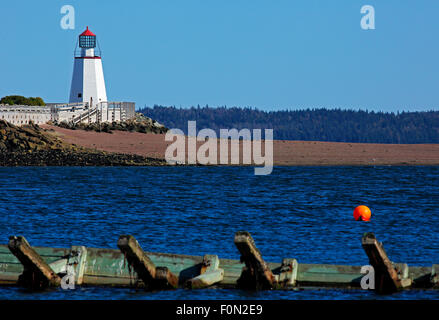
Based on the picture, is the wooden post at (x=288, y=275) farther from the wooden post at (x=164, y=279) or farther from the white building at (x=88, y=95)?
the white building at (x=88, y=95)

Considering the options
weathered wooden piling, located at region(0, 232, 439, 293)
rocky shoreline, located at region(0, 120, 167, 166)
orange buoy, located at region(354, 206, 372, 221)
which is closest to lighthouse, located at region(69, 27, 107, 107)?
rocky shoreline, located at region(0, 120, 167, 166)

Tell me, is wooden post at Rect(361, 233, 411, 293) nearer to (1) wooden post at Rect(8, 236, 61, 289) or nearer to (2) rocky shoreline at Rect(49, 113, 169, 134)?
(1) wooden post at Rect(8, 236, 61, 289)

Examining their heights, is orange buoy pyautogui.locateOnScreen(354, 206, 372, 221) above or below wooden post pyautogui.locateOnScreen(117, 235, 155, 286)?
below

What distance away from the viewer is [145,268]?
21.5 metres

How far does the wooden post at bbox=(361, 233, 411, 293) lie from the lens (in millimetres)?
20641

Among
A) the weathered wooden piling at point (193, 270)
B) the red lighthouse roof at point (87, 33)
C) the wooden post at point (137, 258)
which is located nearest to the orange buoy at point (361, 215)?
the weathered wooden piling at point (193, 270)

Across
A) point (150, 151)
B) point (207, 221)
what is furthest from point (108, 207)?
point (150, 151)

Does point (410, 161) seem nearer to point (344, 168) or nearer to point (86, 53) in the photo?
point (344, 168)

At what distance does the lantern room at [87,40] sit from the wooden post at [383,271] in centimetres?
8929

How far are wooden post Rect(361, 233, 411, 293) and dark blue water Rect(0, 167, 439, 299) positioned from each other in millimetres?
299

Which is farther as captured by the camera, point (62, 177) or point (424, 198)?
point (62, 177)

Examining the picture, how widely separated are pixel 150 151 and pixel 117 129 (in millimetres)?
10047
